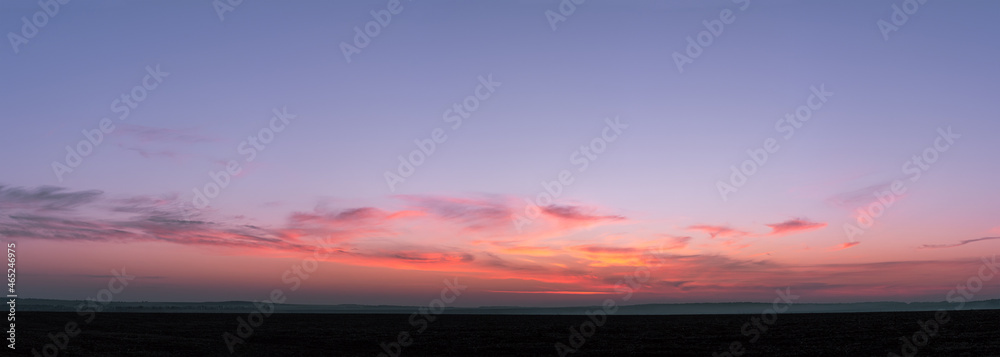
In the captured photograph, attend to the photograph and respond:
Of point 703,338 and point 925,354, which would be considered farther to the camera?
point 703,338

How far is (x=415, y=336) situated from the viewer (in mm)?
65812

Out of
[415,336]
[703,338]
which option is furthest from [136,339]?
[703,338]

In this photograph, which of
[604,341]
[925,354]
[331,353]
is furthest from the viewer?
[604,341]

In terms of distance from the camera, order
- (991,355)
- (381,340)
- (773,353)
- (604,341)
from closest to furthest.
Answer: (991,355)
(773,353)
(604,341)
(381,340)

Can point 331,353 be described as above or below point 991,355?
above

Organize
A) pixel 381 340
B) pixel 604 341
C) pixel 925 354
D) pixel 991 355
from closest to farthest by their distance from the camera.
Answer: pixel 991 355 < pixel 925 354 < pixel 604 341 < pixel 381 340

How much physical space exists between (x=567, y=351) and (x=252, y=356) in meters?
22.4

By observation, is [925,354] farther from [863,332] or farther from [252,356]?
[252,356]

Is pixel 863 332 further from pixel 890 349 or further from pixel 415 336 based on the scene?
pixel 415 336

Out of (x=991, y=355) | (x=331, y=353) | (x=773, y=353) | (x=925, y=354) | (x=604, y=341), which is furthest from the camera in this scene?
(x=604, y=341)

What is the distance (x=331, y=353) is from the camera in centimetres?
4938

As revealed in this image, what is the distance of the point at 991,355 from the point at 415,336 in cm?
4576

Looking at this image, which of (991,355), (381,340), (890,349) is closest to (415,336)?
(381,340)

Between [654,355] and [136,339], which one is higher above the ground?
[136,339]
